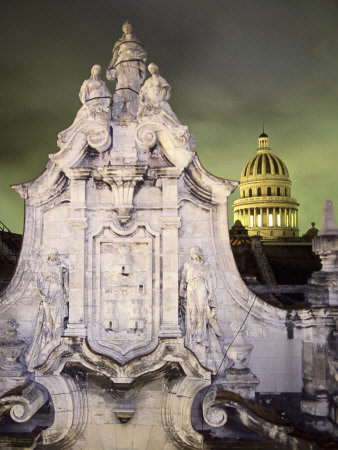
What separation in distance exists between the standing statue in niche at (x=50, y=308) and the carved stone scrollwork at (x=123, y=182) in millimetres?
2061

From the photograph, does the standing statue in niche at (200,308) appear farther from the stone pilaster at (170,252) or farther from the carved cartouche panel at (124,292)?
the carved cartouche panel at (124,292)

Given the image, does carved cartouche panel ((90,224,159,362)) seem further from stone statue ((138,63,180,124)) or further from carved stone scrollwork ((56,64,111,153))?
stone statue ((138,63,180,124))

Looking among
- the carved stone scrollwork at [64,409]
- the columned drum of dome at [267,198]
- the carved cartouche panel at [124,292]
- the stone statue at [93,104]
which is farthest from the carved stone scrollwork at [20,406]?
the columned drum of dome at [267,198]

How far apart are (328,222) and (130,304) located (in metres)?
5.71

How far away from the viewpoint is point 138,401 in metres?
12.3

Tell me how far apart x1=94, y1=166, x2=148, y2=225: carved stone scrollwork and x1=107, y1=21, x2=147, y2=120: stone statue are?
1957mm

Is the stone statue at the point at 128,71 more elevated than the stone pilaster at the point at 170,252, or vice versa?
the stone statue at the point at 128,71

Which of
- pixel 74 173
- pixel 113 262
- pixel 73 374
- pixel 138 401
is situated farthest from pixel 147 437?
pixel 74 173

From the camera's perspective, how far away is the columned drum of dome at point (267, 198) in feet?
292

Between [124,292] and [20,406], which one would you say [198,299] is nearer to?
[124,292]

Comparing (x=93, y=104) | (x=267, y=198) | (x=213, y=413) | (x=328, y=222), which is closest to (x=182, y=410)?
(x=213, y=413)

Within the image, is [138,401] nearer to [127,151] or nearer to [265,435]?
[265,435]

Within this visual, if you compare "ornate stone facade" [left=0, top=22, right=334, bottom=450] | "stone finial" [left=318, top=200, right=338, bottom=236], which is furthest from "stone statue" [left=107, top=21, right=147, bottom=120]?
"stone finial" [left=318, top=200, right=338, bottom=236]

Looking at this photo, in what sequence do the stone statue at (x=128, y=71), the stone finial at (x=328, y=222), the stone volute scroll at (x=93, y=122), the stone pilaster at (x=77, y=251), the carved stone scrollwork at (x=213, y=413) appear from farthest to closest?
the stone statue at (x=128, y=71), the stone finial at (x=328, y=222), the stone volute scroll at (x=93, y=122), the stone pilaster at (x=77, y=251), the carved stone scrollwork at (x=213, y=413)
